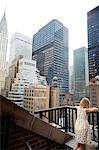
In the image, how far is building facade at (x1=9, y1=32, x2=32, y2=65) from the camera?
13.2 feet

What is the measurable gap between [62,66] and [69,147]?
7381 millimetres

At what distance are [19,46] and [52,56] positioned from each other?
15.1 ft

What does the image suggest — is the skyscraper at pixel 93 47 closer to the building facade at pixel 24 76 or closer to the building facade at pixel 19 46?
the building facade at pixel 24 76

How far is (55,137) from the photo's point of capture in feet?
5.49

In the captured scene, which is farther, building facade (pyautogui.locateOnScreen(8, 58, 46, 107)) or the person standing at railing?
building facade (pyautogui.locateOnScreen(8, 58, 46, 107))

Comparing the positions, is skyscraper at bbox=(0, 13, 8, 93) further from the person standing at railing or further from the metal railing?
the person standing at railing

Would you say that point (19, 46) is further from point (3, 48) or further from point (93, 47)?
point (93, 47)

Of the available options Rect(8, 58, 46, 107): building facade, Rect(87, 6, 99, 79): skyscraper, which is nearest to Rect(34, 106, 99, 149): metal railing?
Rect(8, 58, 46, 107): building facade

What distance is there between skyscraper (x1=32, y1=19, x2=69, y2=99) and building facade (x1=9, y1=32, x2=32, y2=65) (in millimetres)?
2933

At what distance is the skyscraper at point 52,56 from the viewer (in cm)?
814

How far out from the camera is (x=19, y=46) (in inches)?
169

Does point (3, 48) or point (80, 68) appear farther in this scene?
point (80, 68)

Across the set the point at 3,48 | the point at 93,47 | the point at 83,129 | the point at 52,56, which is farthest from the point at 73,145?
the point at 52,56

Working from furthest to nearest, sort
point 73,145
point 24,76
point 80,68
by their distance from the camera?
1. point 80,68
2. point 24,76
3. point 73,145
